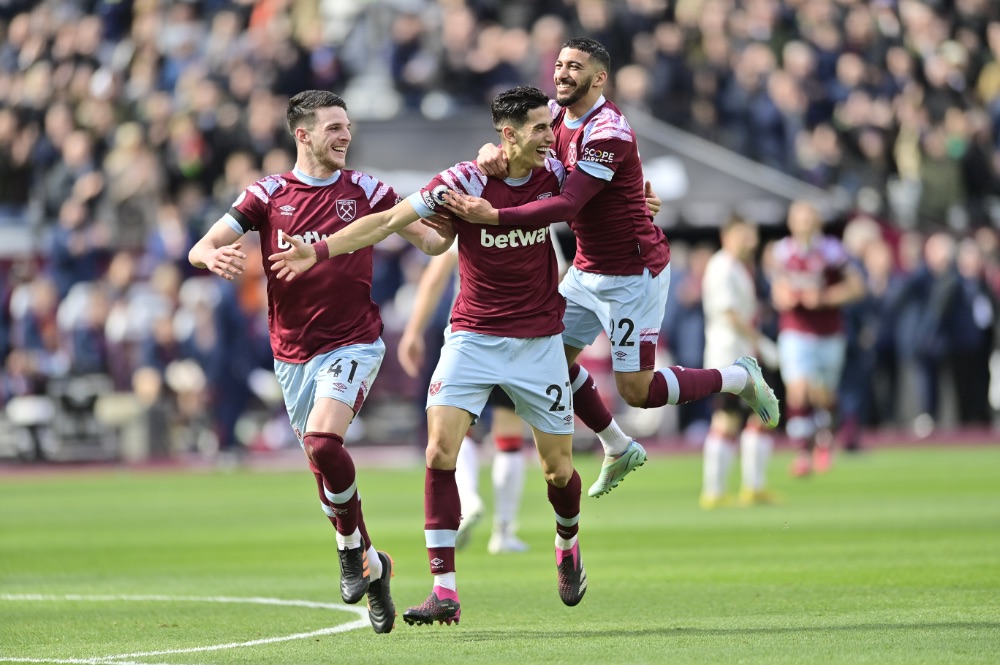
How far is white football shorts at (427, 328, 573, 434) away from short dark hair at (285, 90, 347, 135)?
4.20 ft

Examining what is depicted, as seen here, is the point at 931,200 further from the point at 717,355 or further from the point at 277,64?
the point at 717,355

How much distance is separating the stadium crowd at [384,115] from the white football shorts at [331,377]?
1400 centimetres

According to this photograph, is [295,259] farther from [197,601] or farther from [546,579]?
[546,579]

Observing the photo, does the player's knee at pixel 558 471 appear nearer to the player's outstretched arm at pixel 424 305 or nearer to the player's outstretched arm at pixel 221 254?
the player's outstretched arm at pixel 221 254

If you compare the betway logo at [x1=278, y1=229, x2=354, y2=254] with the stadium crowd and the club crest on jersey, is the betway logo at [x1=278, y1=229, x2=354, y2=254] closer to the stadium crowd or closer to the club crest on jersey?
the club crest on jersey

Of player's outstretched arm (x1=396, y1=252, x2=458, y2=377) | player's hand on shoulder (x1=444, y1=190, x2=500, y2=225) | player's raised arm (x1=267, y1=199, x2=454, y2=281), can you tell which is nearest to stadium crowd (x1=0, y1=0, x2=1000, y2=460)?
player's outstretched arm (x1=396, y1=252, x2=458, y2=377)

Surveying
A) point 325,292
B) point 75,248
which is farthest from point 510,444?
point 75,248

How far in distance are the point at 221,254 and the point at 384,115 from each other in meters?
16.5

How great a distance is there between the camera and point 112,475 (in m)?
23.0

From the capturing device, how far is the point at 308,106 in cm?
901

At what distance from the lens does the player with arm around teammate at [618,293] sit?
9.45 meters

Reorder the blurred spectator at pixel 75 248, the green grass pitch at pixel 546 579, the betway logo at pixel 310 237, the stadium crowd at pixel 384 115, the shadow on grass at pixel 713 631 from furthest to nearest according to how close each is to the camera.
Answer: the blurred spectator at pixel 75 248, the stadium crowd at pixel 384 115, the betway logo at pixel 310 237, the shadow on grass at pixel 713 631, the green grass pitch at pixel 546 579

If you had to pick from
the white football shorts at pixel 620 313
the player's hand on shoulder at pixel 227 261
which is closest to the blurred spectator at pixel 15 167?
the white football shorts at pixel 620 313

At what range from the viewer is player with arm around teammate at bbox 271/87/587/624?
8609 mm
